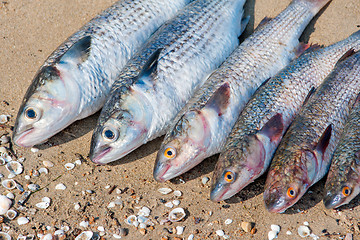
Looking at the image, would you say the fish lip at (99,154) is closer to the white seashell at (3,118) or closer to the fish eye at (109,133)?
the fish eye at (109,133)

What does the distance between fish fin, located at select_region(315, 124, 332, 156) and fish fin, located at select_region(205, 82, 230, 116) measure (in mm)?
1082

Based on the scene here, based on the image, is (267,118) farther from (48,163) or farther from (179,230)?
(48,163)

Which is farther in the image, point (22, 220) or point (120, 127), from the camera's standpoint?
point (120, 127)

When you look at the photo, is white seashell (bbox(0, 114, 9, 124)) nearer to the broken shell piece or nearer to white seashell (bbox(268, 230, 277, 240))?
the broken shell piece

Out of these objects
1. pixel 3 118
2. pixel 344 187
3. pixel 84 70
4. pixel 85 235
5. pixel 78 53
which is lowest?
pixel 85 235

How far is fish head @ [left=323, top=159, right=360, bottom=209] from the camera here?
391cm

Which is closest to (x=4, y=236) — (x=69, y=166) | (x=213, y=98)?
(x=69, y=166)

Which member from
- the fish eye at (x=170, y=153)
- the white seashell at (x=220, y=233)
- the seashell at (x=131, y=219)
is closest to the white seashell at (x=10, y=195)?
the seashell at (x=131, y=219)

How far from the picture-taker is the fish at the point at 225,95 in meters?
4.28

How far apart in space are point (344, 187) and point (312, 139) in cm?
58

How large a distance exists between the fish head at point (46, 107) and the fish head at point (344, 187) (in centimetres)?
303

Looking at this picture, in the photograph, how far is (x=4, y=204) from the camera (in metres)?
4.27

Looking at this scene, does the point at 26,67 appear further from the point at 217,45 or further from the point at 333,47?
the point at 333,47

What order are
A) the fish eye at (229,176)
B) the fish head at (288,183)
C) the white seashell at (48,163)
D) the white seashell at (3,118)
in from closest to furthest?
the fish head at (288,183) < the fish eye at (229,176) < the white seashell at (48,163) < the white seashell at (3,118)
